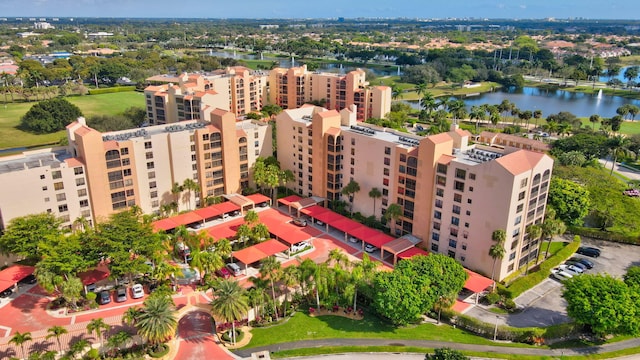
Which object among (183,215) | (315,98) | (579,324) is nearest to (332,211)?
(183,215)

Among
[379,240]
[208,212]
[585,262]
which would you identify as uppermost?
[208,212]

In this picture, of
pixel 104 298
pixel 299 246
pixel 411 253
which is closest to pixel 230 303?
pixel 104 298

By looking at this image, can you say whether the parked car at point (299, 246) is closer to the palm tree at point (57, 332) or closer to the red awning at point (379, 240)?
the red awning at point (379, 240)

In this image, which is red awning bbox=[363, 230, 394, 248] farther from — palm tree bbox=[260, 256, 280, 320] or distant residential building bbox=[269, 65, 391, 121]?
distant residential building bbox=[269, 65, 391, 121]

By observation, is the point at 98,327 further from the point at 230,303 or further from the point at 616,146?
the point at 616,146

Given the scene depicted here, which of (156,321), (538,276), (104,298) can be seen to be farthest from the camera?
(538,276)

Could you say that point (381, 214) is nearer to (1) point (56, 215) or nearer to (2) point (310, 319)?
(2) point (310, 319)
